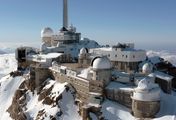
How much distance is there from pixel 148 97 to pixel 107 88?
833cm

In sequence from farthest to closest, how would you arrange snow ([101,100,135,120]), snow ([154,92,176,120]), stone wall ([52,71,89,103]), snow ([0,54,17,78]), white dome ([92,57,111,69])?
snow ([0,54,17,78]), stone wall ([52,71,89,103]), white dome ([92,57,111,69]), snow ([101,100,135,120]), snow ([154,92,176,120])

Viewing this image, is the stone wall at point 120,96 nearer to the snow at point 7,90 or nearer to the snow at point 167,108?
the snow at point 167,108

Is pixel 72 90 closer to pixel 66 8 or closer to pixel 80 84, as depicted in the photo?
pixel 80 84

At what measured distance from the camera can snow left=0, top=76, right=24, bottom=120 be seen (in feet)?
239

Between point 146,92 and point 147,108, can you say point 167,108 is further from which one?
point 146,92

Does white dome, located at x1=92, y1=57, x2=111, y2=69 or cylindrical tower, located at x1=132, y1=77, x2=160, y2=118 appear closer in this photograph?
cylindrical tower, located at x1=132, y1=77, x2=160, y2=118

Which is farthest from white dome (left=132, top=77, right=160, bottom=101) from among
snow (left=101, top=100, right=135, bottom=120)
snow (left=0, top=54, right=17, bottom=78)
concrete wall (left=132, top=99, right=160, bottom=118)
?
snow (left=0, top=54, right=17, bottom=78)

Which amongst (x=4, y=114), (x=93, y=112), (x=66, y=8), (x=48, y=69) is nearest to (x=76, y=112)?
(x=93, y=112)

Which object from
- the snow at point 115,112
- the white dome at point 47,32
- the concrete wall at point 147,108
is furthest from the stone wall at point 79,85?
the white dome at point 47,32

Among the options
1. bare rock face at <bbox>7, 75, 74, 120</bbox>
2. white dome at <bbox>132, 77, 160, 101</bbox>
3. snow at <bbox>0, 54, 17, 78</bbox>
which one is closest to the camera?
white dome at <bbox>132, 77, 160, 101</bbox>

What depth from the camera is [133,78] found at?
57.2 meters

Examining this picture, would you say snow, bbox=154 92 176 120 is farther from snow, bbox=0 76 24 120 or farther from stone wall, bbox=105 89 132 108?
snow, bbox=0 76 24 120

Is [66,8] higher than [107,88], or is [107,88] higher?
[66,8]

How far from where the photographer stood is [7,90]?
248 feet
